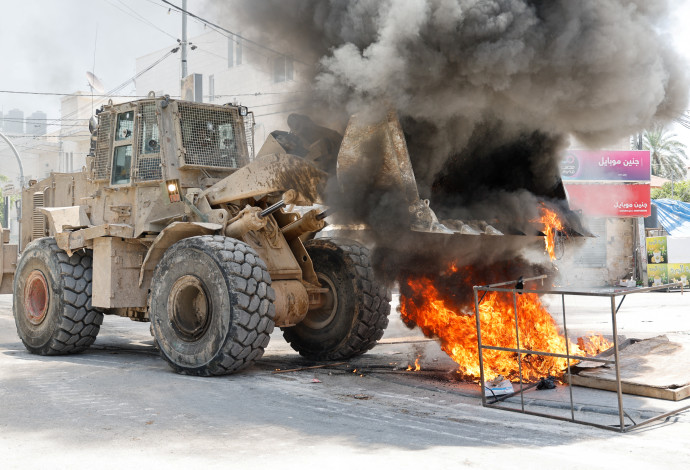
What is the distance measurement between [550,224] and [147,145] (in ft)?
16.5

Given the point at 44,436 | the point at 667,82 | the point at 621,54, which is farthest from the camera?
the point at 667,82

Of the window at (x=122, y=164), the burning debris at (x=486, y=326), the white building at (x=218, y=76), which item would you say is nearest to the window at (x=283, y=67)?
the window at (x=122, y=164)

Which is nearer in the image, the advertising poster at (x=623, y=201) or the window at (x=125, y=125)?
A: the window at (x=125, y=125)

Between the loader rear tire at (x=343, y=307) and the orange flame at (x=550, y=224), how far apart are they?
7.30 feet

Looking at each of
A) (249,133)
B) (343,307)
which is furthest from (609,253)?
(249,133)

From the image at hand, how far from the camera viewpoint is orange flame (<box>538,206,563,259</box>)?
24.9 feet

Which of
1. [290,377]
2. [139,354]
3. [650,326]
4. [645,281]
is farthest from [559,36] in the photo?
[645,281]

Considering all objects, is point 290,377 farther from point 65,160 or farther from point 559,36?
point 65,160

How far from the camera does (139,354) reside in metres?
10.0

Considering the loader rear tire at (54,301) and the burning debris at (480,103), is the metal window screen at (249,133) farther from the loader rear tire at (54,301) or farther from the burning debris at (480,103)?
the loader rear tire at (54,301)

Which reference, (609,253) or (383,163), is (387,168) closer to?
(383,163)

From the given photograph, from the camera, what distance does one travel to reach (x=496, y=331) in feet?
25.2

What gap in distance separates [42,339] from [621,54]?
7829mm

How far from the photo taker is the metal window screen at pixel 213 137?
8.95m
